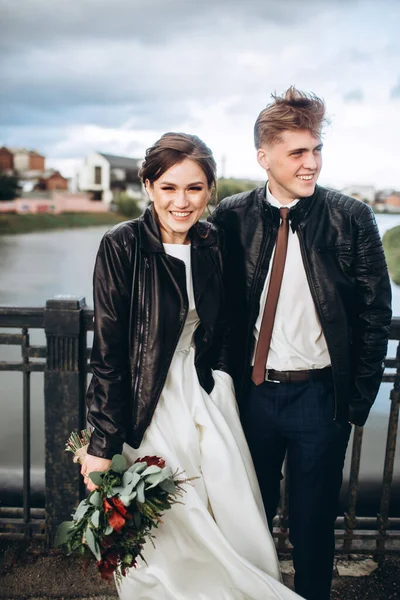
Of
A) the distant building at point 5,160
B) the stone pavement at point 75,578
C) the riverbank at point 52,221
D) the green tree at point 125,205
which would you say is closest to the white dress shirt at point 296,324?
the stone pavement at point 75,578

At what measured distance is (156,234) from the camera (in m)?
1.64

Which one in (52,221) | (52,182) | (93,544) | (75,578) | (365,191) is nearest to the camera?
(93,544)

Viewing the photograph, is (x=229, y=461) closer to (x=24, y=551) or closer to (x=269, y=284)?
(x=269, y=284)

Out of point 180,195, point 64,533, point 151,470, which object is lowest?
point 64,533

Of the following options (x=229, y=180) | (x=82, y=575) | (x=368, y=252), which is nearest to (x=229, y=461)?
(x=368, y=252)

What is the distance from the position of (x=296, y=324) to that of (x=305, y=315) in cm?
4

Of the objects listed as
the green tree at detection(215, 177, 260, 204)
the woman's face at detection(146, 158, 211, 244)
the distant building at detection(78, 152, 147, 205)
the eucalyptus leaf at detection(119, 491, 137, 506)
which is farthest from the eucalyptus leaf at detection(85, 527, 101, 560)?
the distant building at detection(78, 152, 147, 205)

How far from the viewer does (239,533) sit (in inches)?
67.3

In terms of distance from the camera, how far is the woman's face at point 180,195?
156 centimetres

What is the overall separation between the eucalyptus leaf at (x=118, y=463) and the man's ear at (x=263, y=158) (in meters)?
1.02

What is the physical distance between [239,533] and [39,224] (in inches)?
149

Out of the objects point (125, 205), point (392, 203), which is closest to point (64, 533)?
point (392, 203)

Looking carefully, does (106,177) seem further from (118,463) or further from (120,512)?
(120,512)

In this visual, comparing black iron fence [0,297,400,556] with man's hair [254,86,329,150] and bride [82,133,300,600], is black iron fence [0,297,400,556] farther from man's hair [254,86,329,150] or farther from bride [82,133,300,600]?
man's hair [254,86,329,150]
